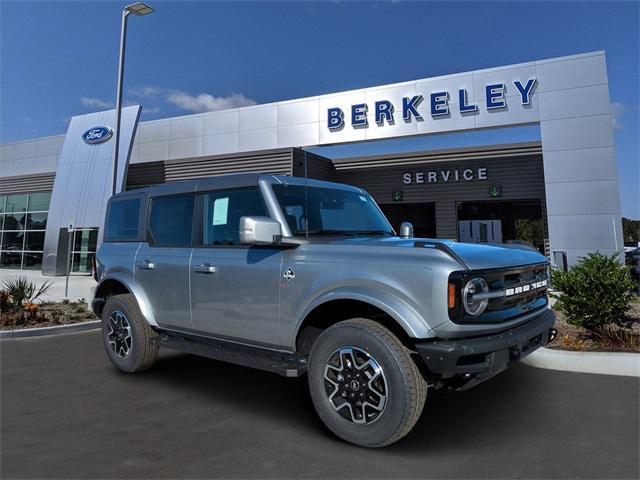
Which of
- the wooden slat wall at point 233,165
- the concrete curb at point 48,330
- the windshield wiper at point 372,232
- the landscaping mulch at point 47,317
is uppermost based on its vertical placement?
the wooden slat wall at point 233,165

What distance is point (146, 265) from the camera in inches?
184

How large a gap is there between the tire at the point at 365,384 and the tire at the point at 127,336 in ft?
7.56

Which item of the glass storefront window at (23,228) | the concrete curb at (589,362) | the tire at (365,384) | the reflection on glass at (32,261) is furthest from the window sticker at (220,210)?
the reflection on glass at (32,261)

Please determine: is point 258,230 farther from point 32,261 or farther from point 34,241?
point 32,261

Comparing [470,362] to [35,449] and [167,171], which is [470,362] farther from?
[167,171]

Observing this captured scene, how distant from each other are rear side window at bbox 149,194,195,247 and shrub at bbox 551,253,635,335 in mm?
5115

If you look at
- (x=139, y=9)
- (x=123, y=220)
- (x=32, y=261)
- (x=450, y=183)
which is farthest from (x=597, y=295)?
(x=32, y=261)

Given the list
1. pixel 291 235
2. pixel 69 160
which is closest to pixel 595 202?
pixel 291 235

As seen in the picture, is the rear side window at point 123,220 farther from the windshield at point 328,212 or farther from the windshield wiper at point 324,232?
the windshield wiper at point 324,232

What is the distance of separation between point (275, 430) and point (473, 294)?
184 cm

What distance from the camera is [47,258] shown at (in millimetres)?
19812

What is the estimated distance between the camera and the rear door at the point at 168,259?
14.1ft

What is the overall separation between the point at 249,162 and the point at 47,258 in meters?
11.1

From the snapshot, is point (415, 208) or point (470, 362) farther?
point (415, 208)
